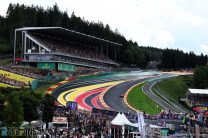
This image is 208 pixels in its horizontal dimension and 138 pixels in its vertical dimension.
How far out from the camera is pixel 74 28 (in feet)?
346

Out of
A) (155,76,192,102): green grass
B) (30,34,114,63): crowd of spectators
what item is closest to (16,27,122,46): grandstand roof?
(30,34,114,63): crowd of spectators

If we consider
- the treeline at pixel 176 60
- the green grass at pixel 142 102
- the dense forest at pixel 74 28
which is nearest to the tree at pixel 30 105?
the green grass at pixel 142 102

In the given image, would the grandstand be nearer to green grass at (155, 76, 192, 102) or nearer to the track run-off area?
the track run-off area

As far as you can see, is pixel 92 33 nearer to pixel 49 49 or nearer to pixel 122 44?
pixel 122 44

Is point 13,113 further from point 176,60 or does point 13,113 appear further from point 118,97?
point 176,60

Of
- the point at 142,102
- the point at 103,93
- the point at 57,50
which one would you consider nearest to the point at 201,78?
the point at 142,102

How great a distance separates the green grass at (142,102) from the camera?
57781 mm

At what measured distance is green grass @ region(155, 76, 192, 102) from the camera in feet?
242

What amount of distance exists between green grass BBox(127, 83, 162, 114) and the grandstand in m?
19.1

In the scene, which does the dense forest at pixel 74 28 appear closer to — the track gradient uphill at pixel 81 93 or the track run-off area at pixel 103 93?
the track run-off area at pixel 103 93

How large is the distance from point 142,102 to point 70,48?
33392 millimetres

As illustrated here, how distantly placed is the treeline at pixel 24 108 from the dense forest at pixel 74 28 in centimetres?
5681

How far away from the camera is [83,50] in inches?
3848

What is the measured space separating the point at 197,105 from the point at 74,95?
1865 cm
